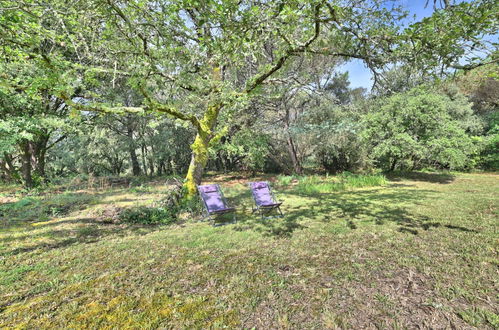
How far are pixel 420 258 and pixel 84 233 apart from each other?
20.5 feet

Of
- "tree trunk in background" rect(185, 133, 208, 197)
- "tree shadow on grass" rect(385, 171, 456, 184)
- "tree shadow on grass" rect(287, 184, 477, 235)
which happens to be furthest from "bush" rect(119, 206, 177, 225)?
"tree shadow on grass" rect(385, 171, 456, 184)

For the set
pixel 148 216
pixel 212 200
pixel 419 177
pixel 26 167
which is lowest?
pixel 419 177

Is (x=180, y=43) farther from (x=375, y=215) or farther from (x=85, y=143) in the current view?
(x=85, y=143)

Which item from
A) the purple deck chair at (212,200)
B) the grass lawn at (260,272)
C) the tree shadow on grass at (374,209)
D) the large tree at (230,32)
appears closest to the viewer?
the grass lawn at (260,272)

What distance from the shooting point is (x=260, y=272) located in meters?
3.22

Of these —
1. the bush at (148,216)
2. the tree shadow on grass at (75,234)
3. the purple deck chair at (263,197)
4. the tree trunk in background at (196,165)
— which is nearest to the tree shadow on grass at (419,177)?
the purple deck chair at (263,197)

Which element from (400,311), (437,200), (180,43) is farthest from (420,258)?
(180,43)

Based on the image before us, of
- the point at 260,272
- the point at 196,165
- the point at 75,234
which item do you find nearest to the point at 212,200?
the point at 196,165

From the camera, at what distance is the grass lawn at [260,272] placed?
234 cm

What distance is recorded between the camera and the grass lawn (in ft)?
7.66

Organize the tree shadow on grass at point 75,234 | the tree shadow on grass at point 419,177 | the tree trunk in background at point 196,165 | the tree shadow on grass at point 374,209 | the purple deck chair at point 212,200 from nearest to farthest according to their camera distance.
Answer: the tree shadow on grass at point 75,234
the tree shadow on grass at point 374,209
the purple deck chair at point 212,200
the tree trunk in background at point 196,165
the tree shadow on grass at point 419,177

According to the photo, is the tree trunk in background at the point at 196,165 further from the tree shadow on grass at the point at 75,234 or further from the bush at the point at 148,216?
the tree shadow on grass at the point at 75,234

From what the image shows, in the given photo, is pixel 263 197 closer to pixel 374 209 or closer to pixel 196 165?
pixel 196 165

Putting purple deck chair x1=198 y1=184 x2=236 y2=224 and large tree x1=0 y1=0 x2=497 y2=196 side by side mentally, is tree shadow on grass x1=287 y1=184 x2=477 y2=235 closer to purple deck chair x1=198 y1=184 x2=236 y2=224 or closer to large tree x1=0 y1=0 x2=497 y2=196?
purple deck chair x1=198 y1=184 x2=236 y2=224
